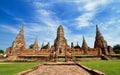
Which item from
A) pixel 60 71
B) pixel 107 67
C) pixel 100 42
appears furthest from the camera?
pixel 100 42

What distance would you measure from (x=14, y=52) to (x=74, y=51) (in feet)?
63.3

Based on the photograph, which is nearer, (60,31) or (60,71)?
(60,71)

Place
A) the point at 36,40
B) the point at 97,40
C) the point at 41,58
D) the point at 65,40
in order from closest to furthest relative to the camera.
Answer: the point at 41,58 → the point at 65,40 → the point at 97,40 → the point at 36,40

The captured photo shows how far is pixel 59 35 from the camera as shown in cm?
3697

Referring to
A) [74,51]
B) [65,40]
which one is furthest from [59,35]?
[74,51]

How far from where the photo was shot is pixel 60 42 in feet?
119

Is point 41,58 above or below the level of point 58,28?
below

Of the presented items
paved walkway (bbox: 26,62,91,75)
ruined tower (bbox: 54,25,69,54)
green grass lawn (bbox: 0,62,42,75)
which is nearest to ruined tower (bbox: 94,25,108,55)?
ruined tower (bbox: 54,25,69,54)

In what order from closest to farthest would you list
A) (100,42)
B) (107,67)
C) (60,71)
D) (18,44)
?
(60,71)
(107,67)
(18,44)
(100,42)

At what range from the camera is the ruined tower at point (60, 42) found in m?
35.4

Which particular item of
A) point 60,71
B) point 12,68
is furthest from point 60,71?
point 12,68

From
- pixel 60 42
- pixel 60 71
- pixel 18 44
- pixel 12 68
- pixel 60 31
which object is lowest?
pixel 12 68

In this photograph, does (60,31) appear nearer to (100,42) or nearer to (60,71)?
(100,42)

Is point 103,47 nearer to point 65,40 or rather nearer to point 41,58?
point 65,40
